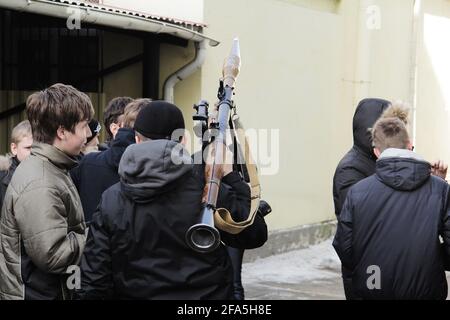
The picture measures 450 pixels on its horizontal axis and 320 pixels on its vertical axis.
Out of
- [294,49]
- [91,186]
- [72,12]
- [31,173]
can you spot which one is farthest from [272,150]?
[31,173]

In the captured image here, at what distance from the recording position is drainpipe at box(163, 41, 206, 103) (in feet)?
27.0

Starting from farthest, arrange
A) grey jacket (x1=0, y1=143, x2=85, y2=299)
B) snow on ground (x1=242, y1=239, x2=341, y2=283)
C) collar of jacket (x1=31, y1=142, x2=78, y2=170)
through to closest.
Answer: snow on ground (x1=242, y1=239, x2=341, y2=283) < collar of jacket (x1=31, y1=142, x2=78, y2=170) < grey jacket (x1=0, y1=143, x2=85, y2=299)

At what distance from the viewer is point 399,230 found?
3.71 metres

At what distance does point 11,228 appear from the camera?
3326mm

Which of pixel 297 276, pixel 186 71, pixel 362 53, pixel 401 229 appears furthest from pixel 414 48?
pixel 401 229

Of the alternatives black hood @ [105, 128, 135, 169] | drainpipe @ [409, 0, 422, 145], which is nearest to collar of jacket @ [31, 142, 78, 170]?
black hood @ [105, 128, 135, 169]

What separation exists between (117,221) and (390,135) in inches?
66.4

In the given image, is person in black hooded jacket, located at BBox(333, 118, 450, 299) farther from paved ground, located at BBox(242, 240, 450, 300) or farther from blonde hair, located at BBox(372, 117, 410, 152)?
paved ground, located at BBox(242, 240, 450, 300)

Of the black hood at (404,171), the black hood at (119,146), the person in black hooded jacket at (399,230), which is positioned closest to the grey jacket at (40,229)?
the black hood at (119,146)

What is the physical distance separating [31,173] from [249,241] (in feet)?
3.24

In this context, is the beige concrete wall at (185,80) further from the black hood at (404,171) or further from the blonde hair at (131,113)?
the black hood at (404,171)

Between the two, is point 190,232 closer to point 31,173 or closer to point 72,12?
point 31,173

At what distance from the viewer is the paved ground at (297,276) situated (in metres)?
8.11
